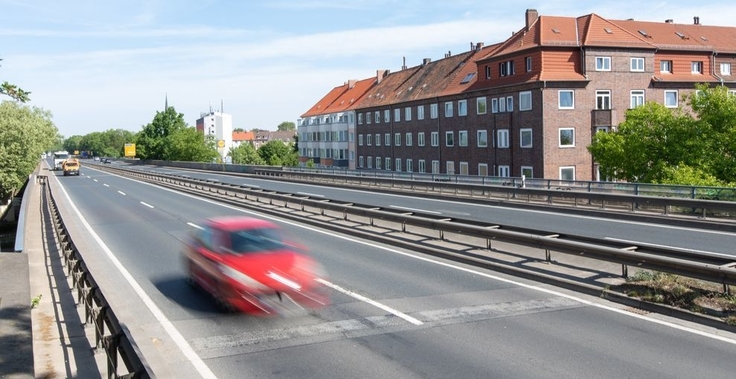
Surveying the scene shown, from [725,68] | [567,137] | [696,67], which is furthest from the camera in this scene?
[725,68]

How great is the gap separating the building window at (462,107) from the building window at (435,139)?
3.93m

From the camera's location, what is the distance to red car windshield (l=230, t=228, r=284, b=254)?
10.9 metres

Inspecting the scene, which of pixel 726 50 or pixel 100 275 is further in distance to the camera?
pixel 726 50

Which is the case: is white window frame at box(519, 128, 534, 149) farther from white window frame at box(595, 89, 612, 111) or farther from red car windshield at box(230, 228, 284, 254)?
red car windshield at box(230, 228, 284, 254)

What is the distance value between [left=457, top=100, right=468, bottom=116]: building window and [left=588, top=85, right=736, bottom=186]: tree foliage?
59.9 feet

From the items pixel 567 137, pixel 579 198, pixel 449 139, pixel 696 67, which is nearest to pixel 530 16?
pixel 567 137

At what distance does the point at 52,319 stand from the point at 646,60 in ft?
159

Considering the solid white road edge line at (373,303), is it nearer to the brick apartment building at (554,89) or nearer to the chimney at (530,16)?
the brick apartment building at (554,89)

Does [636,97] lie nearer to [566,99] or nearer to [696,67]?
[566,99]

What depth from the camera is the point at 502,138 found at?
167 ft

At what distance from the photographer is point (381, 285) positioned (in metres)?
12.4

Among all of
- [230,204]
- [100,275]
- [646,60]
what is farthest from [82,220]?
[646,60]

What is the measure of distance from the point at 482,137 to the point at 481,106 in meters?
2.51

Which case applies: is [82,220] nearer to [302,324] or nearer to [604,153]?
[302,324]
